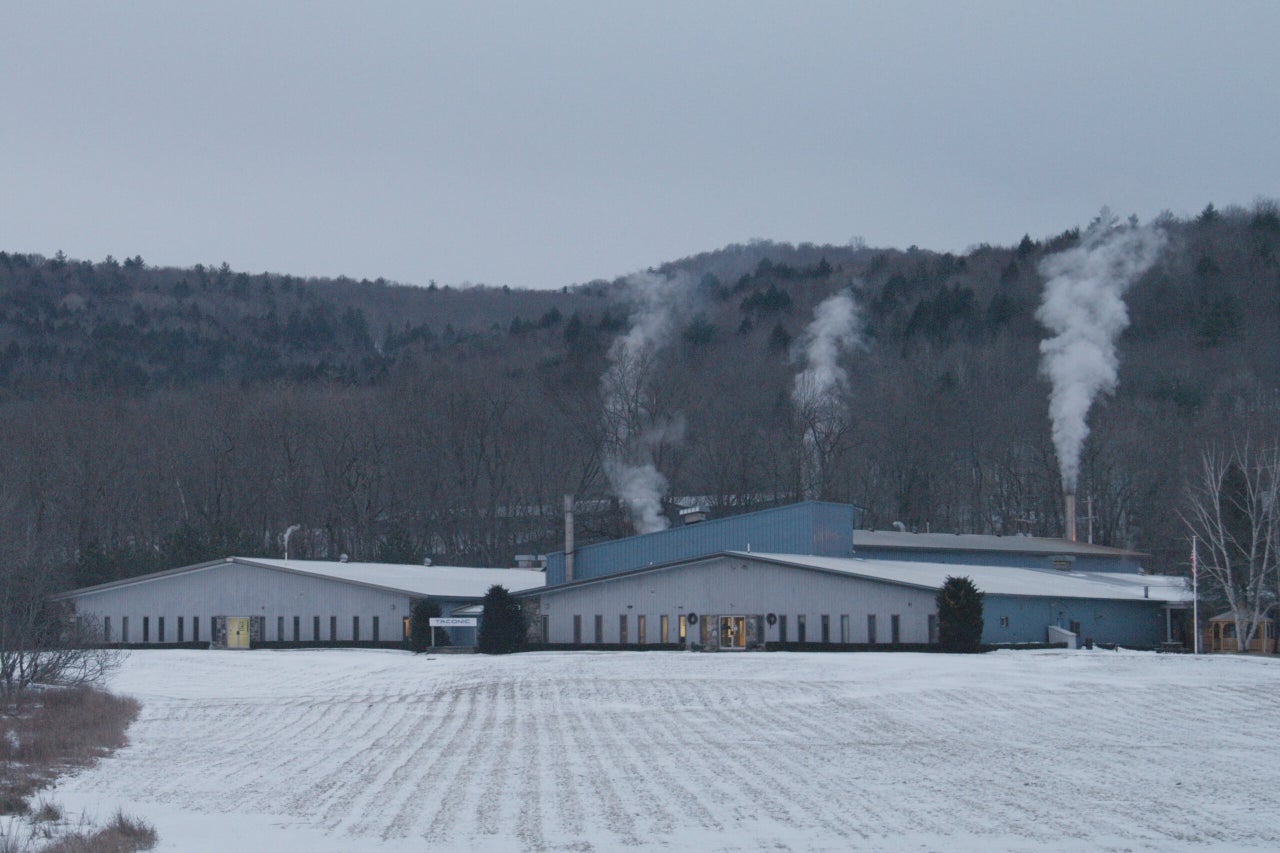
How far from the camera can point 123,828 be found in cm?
1753

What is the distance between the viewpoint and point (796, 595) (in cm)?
5153

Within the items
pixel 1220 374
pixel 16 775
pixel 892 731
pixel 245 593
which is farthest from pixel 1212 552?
pixel 1220 374

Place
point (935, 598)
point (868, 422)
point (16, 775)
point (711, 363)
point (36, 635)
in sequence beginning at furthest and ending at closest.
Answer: point (711, 363), point (868, 422), point (935, 598), point (36, 635), point (16, 775)

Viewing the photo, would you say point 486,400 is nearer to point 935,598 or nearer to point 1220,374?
point 1220,374

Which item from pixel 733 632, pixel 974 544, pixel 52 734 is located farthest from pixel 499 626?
pixel 52 734

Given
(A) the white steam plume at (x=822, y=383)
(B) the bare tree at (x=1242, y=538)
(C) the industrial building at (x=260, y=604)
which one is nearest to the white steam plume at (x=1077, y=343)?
(A) the white steam plume at (x=822, y=383)

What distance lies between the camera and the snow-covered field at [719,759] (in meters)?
17.9

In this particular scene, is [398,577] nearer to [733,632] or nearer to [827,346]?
[733,632]

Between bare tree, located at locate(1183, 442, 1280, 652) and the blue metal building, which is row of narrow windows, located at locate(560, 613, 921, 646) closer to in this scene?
the blue metal building

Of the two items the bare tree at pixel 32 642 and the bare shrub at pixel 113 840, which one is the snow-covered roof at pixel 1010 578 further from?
the bare shrub at pixel 113 840

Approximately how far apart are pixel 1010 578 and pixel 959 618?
36.4 ft

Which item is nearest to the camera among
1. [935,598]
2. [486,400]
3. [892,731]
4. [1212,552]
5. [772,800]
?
[772,800]

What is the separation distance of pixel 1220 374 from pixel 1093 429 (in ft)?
62.2

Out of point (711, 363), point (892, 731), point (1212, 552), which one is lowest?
point (892, 731)
